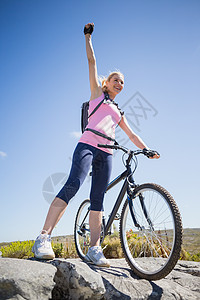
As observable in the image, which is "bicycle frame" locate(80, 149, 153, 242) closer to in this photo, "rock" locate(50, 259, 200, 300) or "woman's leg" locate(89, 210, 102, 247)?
"woman's leg" locate(89, 210, 102, 247)

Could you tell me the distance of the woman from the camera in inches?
106

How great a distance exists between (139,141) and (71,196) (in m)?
1.44

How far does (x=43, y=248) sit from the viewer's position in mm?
2555

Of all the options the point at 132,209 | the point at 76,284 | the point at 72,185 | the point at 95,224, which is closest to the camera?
the point at 76,284

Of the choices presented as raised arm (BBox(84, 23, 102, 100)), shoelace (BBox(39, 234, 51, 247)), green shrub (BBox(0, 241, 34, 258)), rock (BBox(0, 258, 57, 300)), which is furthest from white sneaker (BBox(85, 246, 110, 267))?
green shrub (BBox(0, 241, 34, 258))

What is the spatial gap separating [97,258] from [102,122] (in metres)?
1.63

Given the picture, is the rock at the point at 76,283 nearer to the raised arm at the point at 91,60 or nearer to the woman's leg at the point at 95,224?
the woman's leg at the point at 95,224

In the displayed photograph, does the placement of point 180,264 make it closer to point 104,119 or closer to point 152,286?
point 152,286

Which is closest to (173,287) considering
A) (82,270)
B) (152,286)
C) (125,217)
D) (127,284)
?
(152,286)

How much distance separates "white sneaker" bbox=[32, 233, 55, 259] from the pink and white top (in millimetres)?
1185

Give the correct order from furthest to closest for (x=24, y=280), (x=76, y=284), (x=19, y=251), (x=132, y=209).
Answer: (x=19, y=251)
(x=132, y=209)
(x=76, y=284)
(x=24, y=280)

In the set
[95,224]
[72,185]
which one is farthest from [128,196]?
[72,185]

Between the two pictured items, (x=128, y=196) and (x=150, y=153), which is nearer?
(x=128, y=196)

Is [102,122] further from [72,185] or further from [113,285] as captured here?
[113,285]
